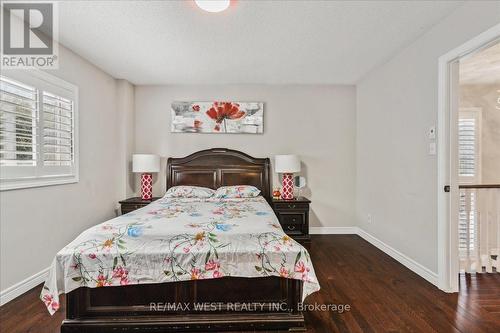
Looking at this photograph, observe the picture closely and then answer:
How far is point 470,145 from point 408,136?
1.99 meters

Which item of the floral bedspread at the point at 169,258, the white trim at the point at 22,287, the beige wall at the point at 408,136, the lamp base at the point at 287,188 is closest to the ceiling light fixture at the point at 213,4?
the floral bedspread at the point at 169,258

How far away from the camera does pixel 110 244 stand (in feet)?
6.14

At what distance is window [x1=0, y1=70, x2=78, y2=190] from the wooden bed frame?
134cm

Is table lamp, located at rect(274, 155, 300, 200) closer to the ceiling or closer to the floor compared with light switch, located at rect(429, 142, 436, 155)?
closer to the floor

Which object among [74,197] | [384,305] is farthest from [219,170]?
[384,305]

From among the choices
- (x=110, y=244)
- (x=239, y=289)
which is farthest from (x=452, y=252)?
(x=110, y=244)

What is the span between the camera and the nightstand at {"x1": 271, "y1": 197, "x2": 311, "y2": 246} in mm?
3859

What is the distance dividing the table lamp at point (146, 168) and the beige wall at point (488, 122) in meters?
4.85

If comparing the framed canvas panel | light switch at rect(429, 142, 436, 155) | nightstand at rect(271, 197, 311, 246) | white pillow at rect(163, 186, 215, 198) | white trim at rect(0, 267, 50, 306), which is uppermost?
the framed canvas panel

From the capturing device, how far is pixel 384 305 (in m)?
2.19

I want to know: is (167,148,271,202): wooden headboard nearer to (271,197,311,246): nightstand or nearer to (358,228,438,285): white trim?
(271,197,311,246): nightstand

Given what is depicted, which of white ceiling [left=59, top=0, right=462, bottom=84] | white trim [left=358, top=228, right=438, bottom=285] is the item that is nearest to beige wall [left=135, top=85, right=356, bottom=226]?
white ceiling [left=59, top=0, right=462, bottom=84]

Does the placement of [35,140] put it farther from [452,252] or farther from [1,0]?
[452,252]
